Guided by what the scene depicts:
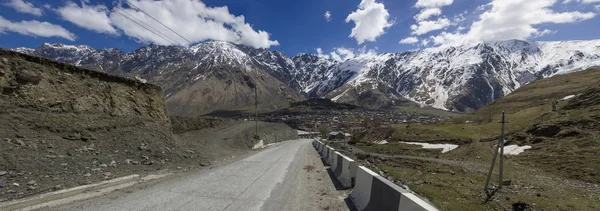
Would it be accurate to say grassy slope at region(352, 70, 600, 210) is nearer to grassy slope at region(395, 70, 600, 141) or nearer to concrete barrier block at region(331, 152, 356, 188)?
grassy slope at region(395, 70, 600, 141)

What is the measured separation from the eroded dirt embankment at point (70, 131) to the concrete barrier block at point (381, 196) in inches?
384

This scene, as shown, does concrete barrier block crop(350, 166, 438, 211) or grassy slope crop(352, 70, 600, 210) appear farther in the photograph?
grassy slope crop(352, 70, 600, 210)

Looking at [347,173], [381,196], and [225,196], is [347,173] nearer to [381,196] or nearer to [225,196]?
[225,196]

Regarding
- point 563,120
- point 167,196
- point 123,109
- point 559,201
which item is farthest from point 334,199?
point 563,120

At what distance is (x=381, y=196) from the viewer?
8.22 m

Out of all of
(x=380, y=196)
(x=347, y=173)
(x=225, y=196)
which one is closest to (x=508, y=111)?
(x=347, y=173)

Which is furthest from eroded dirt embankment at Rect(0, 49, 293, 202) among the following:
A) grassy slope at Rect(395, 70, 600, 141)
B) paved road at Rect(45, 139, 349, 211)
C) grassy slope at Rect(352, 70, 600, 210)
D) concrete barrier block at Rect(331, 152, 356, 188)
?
grassy slope at Rect(395, 70, 600, 141)

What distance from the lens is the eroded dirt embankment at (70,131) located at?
37.6 ft

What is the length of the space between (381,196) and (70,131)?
46.3 ft

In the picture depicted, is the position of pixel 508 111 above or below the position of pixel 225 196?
below

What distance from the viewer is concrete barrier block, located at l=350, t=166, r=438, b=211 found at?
6154mm

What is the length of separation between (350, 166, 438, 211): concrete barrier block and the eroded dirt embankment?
9753 millimetres

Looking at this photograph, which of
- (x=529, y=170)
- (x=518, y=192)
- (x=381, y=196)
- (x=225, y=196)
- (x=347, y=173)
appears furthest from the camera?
(x=529, y=170)

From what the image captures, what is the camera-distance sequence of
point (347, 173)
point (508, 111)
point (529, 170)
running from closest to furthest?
point (347, 173)
point (529, 170)
point (508, 111)
